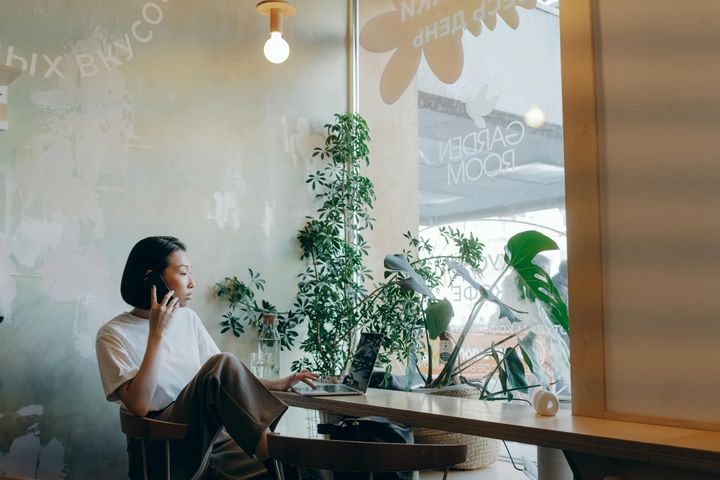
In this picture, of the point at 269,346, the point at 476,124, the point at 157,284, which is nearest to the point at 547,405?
the point at 157,284

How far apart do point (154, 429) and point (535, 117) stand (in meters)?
2.32

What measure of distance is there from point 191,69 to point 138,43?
0.31m

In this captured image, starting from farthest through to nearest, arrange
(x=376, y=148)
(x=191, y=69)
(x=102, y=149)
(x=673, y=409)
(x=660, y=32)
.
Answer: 1. (x=376, y=148)
2. (x=191, y=69)
3. (x=102, y=149)
4. (x=660, y=32)
5. (x=673, y=409)

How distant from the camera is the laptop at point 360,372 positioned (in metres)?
2.96

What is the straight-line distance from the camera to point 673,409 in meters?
Result: 2.13

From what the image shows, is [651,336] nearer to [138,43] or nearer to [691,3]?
[691,3]

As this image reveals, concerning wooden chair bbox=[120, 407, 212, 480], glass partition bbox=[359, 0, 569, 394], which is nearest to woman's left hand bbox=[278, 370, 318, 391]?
wooden chair bbox=[120, 407, 212, 480]

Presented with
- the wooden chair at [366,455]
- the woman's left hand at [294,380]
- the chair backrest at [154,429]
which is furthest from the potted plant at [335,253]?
the wooden chair at [366,455]

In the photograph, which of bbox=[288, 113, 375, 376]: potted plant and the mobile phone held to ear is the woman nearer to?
the mobile phone held to ear

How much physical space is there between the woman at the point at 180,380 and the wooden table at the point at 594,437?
0.43 metres

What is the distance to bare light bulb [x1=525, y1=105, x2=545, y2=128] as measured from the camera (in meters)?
3.61

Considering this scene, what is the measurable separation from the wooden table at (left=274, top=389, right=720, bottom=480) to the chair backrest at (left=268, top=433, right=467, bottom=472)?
0.31 metres

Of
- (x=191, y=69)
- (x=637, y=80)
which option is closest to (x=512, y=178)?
(x=637, y=80)

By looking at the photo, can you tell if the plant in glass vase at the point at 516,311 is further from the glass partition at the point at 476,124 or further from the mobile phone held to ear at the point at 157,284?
the mobile phone held to ear at the point at 157,284
